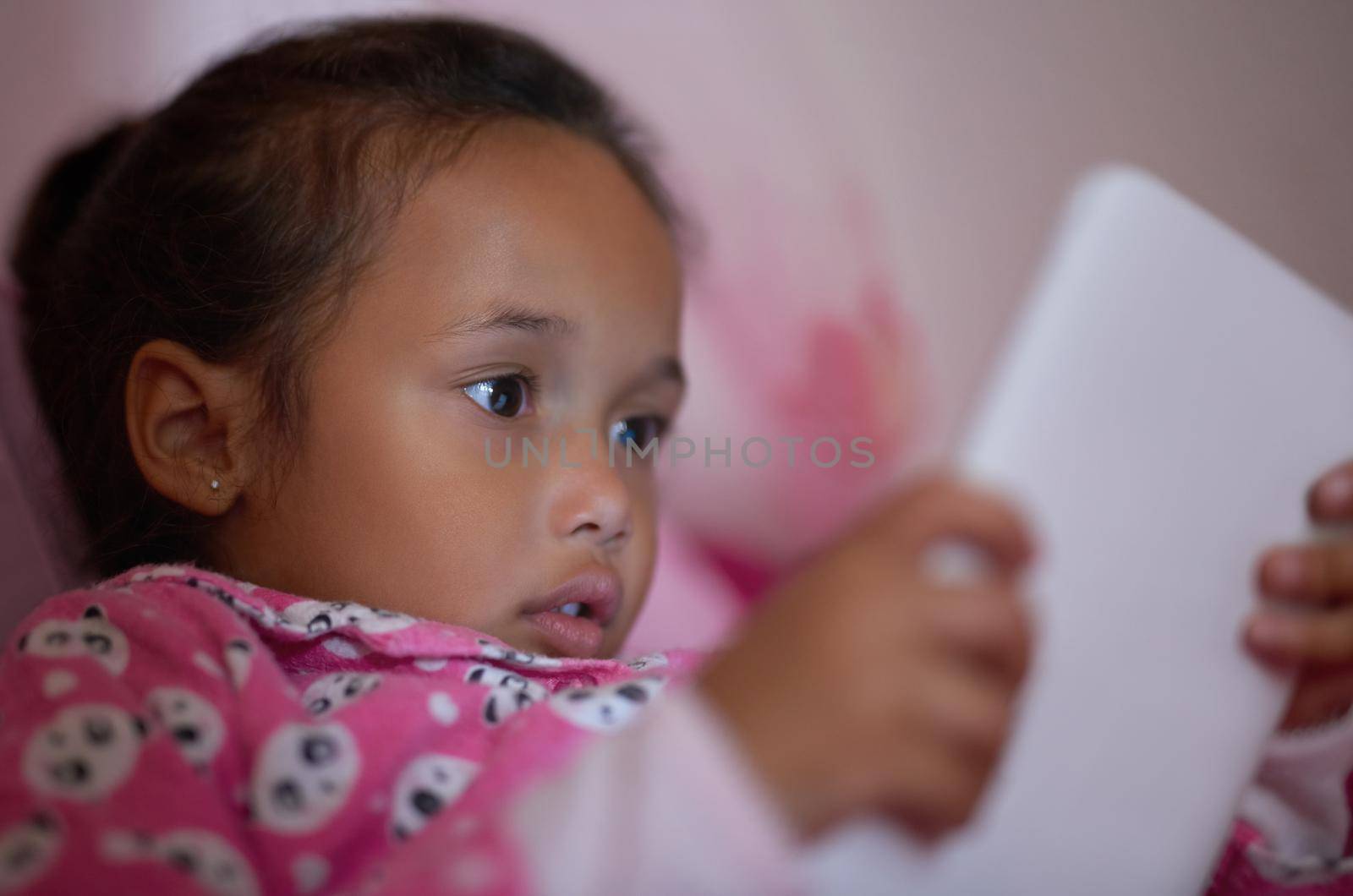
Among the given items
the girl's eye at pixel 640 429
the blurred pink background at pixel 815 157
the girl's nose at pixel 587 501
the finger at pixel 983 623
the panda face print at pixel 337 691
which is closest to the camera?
the finger at pixel 983 623

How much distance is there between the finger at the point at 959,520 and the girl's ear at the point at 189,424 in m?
0.50

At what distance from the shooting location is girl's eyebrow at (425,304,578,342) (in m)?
0.66

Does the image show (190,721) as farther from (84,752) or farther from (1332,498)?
(1332,498)

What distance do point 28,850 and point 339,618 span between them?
24 centimetres

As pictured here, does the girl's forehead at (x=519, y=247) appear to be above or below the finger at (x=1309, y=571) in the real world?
above

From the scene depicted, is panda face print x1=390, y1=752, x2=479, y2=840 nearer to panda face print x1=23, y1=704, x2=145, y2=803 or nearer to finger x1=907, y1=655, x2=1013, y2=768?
panda face print x1=23, y1=704, x2=145, y2=803

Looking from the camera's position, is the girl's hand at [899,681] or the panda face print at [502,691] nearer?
the girl's hand at [899,681]

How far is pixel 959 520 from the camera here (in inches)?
13.5

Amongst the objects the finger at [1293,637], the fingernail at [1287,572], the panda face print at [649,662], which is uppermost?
the fingernail at [1287,572]

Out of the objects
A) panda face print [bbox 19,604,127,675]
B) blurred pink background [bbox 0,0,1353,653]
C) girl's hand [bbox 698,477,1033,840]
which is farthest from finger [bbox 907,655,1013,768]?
blurred pink background [bbox 0,0,1353,653]

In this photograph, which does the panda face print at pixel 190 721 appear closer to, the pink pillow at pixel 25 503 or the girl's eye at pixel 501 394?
the girl's eye at pixel 501 394

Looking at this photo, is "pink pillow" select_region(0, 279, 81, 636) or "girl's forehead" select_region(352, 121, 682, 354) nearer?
"girl's forehead" select_region(352, 121, 682, 354)

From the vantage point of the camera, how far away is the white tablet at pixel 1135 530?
36cm

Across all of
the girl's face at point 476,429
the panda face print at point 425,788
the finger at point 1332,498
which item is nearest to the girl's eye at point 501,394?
the girl's face at point 476,429
